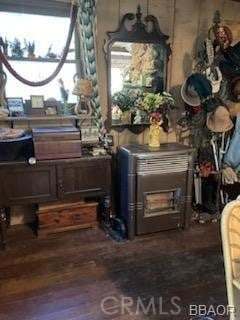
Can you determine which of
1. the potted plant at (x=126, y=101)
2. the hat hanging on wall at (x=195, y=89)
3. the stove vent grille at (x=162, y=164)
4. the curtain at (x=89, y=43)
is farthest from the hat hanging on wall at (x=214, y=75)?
the curtain at (x=89, y=43)

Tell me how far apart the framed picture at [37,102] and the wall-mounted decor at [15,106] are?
10cm

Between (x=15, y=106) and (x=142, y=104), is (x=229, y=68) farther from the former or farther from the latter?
(x=15, y=106)

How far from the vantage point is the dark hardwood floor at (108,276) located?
1805 millimetres

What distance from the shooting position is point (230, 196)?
314cm

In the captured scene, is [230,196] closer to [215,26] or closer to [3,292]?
[215,26]

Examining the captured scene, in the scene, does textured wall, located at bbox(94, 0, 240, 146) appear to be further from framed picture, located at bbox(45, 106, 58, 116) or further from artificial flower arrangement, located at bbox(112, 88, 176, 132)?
framed picture, located at bbox(45, 106, 58, 116)

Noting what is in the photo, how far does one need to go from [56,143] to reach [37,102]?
491 mm

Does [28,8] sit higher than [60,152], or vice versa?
[28,8]

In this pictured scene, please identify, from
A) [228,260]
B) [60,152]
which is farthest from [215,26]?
[228,260]

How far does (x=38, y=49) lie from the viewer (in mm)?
2648

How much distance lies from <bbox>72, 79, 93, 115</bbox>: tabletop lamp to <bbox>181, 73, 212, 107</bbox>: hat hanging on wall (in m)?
1.00

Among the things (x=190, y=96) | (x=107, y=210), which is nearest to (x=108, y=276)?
(x=107, y=210)

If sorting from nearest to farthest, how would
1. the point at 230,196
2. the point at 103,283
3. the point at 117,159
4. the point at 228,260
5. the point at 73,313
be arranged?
the point at 228,260, the point at 73,313, the point at 103,283, the point at 117,159, the point at 230,196

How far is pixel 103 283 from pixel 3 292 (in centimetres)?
68
